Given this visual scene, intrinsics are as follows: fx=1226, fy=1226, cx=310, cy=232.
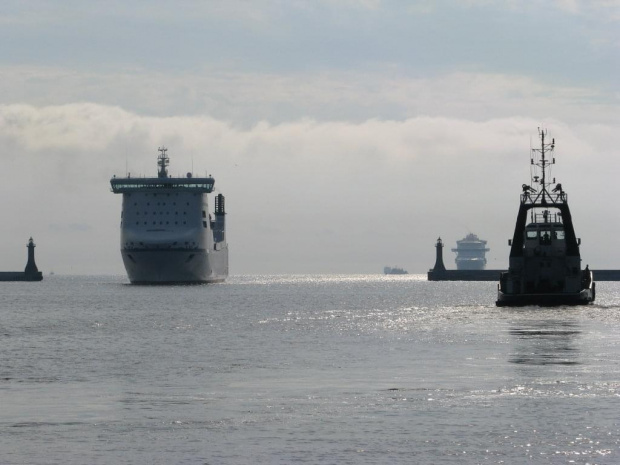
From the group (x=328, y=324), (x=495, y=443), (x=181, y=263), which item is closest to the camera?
(x=495, y=443)

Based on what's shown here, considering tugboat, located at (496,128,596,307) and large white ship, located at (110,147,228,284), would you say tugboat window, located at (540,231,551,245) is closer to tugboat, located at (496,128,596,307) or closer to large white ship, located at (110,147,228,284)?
tugboat, located at (496,128,596,307)

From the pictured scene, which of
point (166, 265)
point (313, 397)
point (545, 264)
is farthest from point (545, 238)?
point (166, 265)

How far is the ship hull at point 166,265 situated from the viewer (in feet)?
538

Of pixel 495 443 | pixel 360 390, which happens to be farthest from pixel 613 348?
pixel 495 443

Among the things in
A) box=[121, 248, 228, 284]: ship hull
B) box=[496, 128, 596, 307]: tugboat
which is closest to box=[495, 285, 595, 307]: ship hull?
box=[496, 128, 596, 307]: tugboat

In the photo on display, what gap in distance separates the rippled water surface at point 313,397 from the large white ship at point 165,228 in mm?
96209

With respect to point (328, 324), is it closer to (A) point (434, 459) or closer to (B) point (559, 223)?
(B) point (559, 223)

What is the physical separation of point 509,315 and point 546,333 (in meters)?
21.8

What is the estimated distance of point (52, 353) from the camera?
52.8m

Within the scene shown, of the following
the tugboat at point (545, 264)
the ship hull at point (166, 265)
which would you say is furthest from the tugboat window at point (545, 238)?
the ship hull at point (166, 265)

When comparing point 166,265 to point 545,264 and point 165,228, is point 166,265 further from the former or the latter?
point 545,264

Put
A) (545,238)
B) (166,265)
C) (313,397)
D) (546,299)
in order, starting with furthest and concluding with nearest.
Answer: (166,265)
(545,238)
(546,299)
(313,397)

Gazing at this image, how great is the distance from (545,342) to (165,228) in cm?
11415

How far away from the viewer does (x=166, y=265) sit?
165000 millimetres
